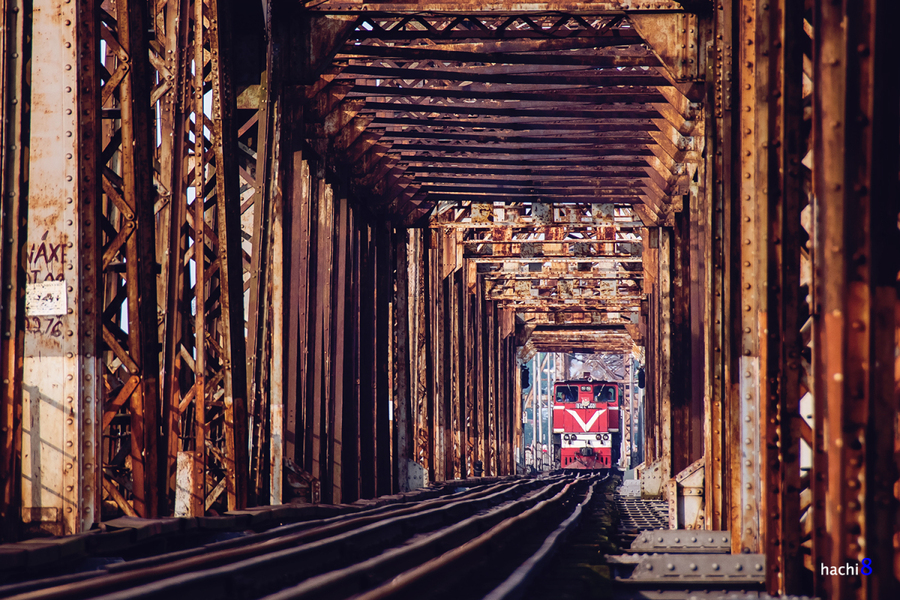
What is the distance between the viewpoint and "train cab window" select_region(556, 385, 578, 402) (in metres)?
49.8

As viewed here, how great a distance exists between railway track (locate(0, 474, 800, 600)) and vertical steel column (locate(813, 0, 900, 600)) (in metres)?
1.27

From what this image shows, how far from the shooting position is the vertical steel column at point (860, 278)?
177 inches

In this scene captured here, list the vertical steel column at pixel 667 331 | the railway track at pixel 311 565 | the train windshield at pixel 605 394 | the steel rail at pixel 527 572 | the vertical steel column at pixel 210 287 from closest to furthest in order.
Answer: the railway track at pixel 311 565
the steel rail at pixel 527 572
the vertical steel column at pixel 210 287
the vertical steel column at pixel 667 331
the train windshield at pixel 605 394

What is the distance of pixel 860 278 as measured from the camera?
456cm

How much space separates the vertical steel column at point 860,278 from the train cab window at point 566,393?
149 feet

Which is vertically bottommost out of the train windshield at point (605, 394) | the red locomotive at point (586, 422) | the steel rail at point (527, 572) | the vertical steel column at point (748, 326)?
the red locomotive at point (586, 422)

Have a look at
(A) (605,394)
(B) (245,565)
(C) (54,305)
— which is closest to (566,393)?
(A) (605,394)

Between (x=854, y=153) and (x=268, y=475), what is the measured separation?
7.33 m

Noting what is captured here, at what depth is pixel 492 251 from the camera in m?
27.2

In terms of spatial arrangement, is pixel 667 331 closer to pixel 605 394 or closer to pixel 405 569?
pixel 405 569

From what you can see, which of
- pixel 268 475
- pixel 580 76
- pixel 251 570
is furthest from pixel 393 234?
→ pixel 251 570

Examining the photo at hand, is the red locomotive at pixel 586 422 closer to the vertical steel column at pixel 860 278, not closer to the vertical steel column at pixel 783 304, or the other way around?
the vertical steel column at pixel 783 304

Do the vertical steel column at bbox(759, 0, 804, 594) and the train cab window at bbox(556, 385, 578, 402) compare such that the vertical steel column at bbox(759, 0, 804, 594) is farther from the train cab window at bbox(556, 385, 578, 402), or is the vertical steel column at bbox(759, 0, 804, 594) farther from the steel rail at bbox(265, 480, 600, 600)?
the train cab window at bbox(556, 385, 578, 402)

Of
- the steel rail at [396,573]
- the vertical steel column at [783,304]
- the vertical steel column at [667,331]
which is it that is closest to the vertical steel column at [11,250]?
the steel rail at [396,573]
